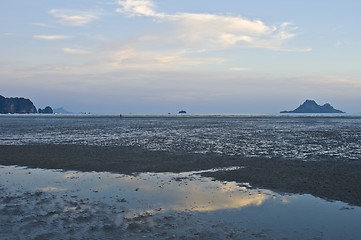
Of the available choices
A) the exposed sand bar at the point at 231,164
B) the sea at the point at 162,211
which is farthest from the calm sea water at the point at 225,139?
the sea at the point at 162,211

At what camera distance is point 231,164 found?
21516 millimetres

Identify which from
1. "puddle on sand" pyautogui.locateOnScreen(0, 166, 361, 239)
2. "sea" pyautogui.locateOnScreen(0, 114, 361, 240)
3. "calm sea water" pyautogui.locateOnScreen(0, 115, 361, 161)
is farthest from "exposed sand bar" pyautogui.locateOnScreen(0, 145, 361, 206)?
"calm sea water" pyautogui.locateOnScreen(0, 115, 361, 161)

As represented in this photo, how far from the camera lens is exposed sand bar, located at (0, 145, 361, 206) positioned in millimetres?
14766

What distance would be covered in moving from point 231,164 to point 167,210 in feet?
36.9

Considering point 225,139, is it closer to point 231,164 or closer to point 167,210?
point 231,164

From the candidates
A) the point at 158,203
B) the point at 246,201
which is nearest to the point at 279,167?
the point at 246,201

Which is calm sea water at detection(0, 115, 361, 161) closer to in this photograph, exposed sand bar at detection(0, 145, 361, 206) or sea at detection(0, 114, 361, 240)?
exposed sand bar at detection(0, 145, 361, 206)

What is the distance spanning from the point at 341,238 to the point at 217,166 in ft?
41.1

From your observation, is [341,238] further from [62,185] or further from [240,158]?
[240,158]

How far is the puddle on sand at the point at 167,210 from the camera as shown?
29.6ft

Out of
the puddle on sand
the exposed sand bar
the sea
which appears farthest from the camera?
the exposed sand bar

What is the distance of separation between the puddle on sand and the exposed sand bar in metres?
1.74

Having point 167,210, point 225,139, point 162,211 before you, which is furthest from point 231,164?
point 225,139

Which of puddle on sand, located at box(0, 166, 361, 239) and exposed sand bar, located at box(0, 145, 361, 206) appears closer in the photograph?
puddle on sand, located at box(0, 166, 361, 239)
